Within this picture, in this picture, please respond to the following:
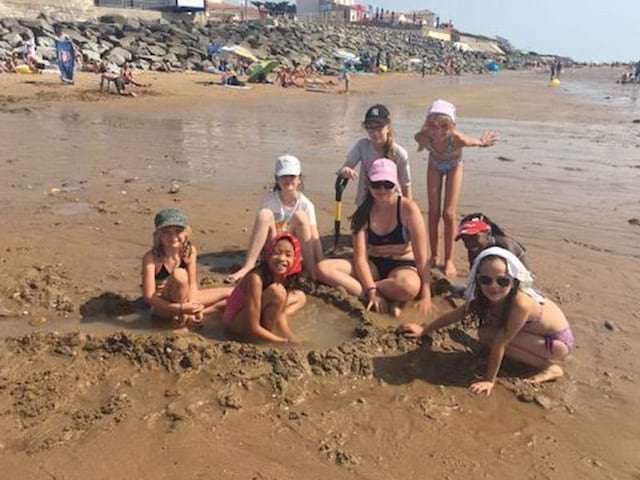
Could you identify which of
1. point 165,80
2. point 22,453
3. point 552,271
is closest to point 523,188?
point 552,271

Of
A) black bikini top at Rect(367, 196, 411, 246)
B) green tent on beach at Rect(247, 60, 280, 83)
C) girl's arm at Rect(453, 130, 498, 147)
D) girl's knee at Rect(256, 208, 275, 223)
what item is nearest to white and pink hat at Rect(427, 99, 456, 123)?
girl's arm at Rect(453, 130, 498, 147)

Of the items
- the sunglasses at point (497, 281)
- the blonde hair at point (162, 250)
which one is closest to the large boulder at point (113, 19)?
the blonde hair at point (162, 250)

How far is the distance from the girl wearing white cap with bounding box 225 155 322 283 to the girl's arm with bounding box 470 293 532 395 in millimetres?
1870

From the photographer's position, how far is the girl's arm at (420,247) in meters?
4.94

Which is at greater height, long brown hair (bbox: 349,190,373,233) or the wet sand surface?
long brown hair (bbox: 349,190,373,233)

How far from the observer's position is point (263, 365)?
389cm

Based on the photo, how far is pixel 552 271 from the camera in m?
6.04

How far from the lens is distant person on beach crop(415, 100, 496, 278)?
226 inches

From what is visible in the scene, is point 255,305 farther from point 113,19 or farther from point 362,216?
point 113,19

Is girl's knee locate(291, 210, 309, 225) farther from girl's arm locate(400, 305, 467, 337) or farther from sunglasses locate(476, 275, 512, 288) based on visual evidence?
sunglasses locate(476, 275, 512, 288)

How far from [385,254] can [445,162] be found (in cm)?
130

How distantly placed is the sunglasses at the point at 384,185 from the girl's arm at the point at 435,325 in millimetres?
1097

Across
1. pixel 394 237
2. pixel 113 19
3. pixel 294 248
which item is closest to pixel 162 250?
pixel 294 248

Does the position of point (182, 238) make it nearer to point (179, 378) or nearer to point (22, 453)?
point (179, 378)
